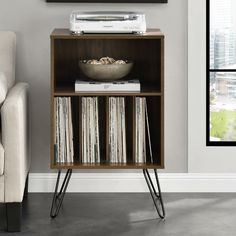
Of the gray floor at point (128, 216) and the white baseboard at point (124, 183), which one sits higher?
the white baseboard at point (124, 183)

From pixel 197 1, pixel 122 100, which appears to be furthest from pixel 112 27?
pixel 197 1

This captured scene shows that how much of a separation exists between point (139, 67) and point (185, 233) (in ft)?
3.28

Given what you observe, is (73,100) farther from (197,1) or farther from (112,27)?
(197,1)

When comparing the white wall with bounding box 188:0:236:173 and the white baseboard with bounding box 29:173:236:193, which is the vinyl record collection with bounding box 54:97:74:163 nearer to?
the white baseboard with bounding box 29:173:236:193

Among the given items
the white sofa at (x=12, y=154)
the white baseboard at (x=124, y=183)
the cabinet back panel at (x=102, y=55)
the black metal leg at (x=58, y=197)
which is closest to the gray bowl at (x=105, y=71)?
the cabinet back panel at (x=102, y=55)

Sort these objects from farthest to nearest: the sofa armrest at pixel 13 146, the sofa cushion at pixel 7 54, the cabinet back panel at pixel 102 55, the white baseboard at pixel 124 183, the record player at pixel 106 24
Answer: the white baseboard at pixel 124 183 → the cabinet back panel at pixel 102 55 → the sofa cushion at pixel 7 54 → the record player at pixel 106 24 → the sofa armrest at pixel 13 146

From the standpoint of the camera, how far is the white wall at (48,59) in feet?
12.0

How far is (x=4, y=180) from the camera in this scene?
9.93ft

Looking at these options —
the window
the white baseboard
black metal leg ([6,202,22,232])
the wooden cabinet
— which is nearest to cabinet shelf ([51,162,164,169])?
the wooden cabinet

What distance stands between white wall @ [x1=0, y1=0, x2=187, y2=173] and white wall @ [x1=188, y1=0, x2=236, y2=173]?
0.03 meters

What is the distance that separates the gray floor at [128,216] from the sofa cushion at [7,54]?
659 millimetres

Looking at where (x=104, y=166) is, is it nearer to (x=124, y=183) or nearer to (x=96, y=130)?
(x=96, y=130)

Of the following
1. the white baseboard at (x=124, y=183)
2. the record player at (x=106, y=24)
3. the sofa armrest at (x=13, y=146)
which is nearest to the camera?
the sofa armrest at (x=13, y=146)

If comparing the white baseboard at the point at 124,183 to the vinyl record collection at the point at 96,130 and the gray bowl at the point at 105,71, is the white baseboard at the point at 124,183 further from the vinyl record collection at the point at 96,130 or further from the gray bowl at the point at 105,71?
the gray bowl at the point at 105,71
